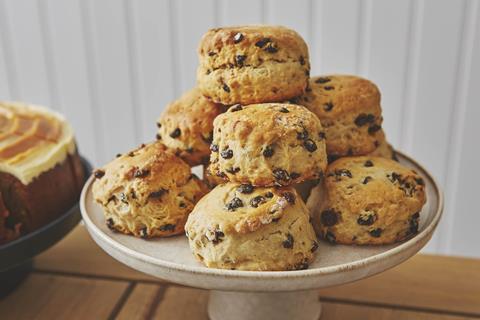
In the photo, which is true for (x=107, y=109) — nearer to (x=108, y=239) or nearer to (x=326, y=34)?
(x=326, y=34)

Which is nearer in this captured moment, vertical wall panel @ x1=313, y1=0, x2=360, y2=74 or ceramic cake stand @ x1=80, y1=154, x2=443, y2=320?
ceramic cake stand @ x1=80, y1=154, x2=443, y2=320

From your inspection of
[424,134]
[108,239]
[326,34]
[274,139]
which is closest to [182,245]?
[108,239]

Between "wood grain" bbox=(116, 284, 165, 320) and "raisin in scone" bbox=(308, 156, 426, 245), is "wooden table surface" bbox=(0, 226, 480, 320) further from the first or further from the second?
"raisin in scone" bbox=(308, 156, 426, 245)

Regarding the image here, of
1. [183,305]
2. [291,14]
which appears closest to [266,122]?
[183,305]

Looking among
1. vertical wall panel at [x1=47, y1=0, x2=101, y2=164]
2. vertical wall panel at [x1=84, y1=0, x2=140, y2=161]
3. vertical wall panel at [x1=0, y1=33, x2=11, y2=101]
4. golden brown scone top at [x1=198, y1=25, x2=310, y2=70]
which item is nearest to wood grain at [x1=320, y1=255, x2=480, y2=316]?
golden brown scone top at [x1=198, y1=25, x2=310, y2=70]

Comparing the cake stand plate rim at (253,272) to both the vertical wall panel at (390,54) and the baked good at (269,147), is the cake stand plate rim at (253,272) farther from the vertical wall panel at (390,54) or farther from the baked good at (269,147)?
the vertical wall panel at (390,54)

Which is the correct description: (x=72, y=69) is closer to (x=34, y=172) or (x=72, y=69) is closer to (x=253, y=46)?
(x=34, y=172)

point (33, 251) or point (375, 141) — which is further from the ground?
point (375, 141)
